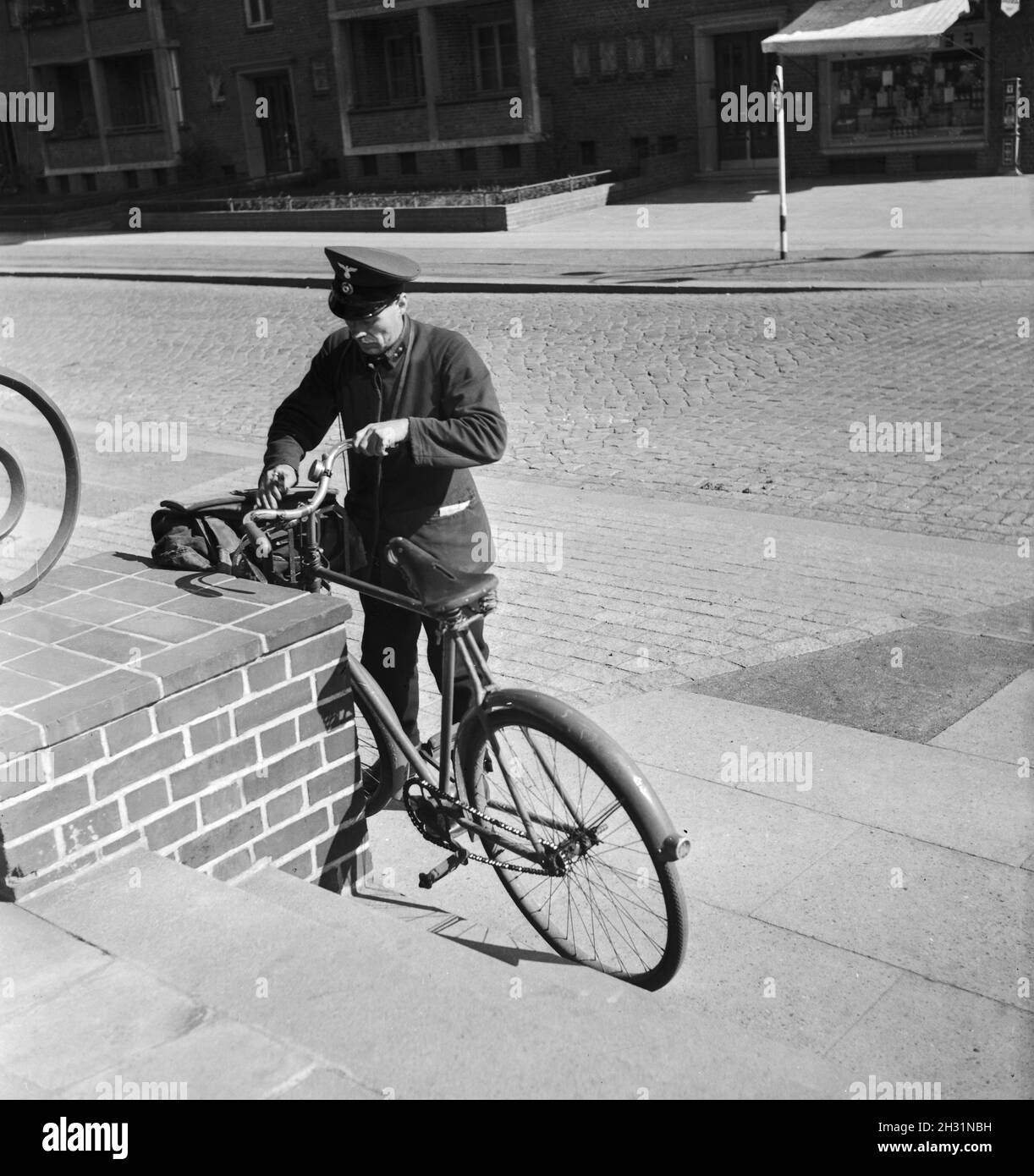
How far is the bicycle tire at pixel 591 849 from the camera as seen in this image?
140 inches

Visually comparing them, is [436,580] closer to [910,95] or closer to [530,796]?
[530,796]

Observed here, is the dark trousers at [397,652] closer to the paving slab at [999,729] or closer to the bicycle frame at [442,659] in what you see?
the bicycle frame at [442,659]

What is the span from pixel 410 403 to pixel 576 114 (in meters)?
31.2

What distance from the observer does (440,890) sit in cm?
444

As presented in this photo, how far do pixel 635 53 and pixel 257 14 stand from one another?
1289cm

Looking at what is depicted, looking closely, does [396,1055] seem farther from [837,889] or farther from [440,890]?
[837,889]

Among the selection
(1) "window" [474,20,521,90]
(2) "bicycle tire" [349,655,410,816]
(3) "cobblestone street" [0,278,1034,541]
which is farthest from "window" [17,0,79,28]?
(2) "bicycle tire" [349,655,410,816]

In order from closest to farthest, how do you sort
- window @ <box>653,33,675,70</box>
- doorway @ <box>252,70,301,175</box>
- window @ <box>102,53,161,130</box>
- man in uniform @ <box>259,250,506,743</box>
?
man in uniform @ <box>259,250,506,743</box> < window @ <box>653,33,675,70</box> < doorway @ <box>252,70,301,175</box> < window @ <box>102,53,161,130</box>

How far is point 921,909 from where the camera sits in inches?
163

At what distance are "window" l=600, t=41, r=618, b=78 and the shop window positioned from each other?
522 centimetres

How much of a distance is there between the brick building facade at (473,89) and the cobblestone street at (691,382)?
12.4 m

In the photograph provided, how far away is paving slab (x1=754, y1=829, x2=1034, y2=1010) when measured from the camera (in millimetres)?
3832

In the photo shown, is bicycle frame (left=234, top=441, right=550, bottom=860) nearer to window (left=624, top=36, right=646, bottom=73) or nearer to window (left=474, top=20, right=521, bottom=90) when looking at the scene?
window (left=624, top=36, right=646, bottom=73)

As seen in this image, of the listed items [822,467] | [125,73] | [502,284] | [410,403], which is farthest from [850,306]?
[125,73]
